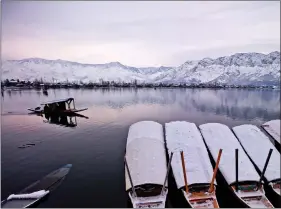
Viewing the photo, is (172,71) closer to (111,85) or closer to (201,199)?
(111,85)

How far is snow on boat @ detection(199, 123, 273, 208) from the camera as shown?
15.3 ft

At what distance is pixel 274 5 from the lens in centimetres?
548

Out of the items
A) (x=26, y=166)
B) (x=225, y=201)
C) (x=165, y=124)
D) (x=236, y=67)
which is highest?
(x=236, y=67)

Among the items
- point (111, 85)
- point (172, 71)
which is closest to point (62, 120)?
point (111, 85)

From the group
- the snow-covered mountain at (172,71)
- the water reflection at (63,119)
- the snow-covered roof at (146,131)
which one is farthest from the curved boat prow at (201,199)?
the water reflection at (63,119)

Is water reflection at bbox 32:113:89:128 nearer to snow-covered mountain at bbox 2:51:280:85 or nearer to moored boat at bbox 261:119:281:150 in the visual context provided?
snow-covered mountain at bbox 2:51:280:85

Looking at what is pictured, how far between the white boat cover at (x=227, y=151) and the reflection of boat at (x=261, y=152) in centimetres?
20

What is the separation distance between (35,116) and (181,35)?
4634 millimetres

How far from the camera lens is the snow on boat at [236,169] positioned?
4.67 m

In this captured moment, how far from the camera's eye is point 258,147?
5.86m

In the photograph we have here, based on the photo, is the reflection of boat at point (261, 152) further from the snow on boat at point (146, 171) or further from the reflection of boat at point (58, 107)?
the reflection of boat at point (58, 107)

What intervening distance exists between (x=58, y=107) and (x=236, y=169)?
580cm

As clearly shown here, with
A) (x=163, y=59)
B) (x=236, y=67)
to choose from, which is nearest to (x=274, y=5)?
(x=236, y=67)

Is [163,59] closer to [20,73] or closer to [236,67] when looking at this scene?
[236,67]
